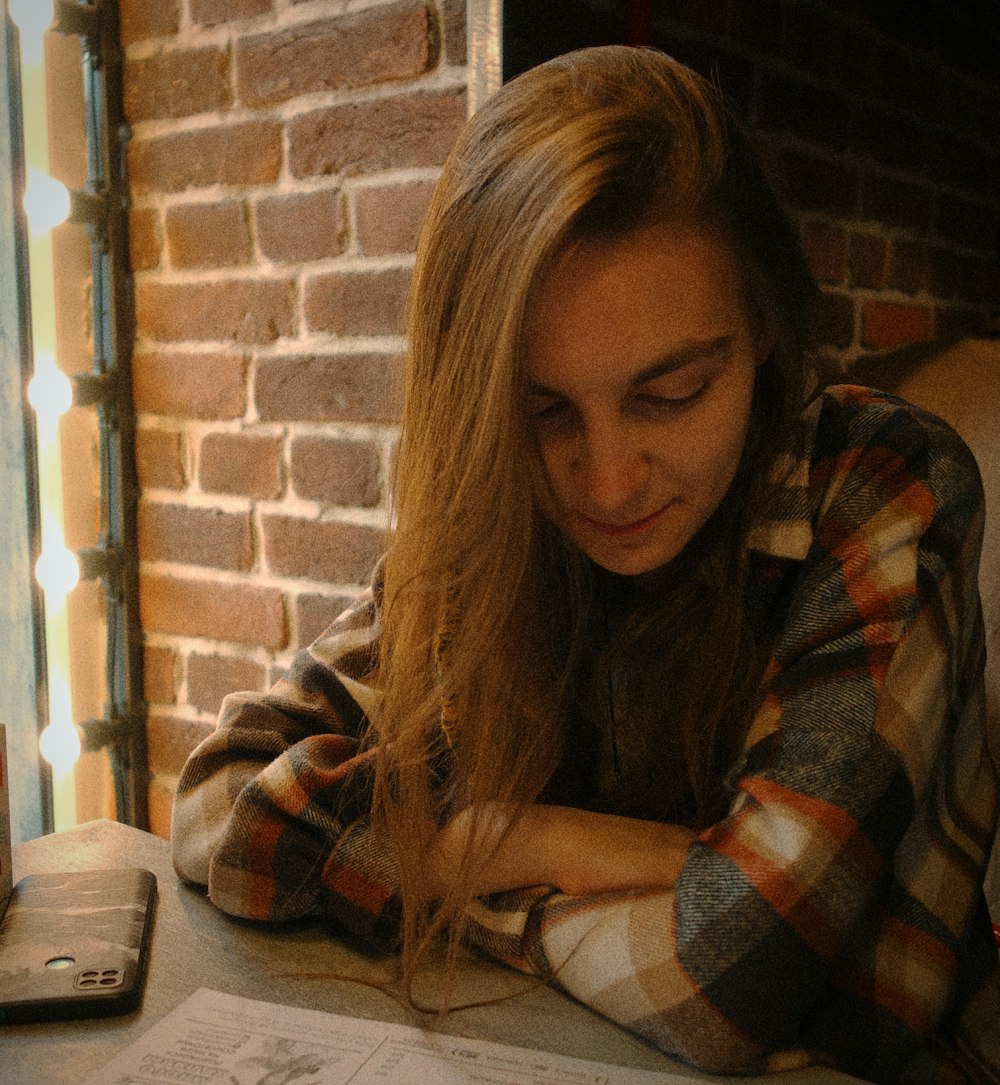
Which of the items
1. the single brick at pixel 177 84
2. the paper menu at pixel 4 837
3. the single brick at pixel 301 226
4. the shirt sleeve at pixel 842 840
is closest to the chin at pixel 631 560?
the shirt sleeve at pixel 842 840

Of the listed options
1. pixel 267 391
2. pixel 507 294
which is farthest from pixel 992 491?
pixel 267 391

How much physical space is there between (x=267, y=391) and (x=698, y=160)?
637mm

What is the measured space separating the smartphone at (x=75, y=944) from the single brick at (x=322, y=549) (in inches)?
17.0

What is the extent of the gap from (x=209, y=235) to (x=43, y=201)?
20cm

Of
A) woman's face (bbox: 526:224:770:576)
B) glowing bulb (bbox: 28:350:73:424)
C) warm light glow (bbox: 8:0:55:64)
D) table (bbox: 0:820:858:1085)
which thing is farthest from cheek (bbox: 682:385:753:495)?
warm light glow (bbox: 8:0:55:64)

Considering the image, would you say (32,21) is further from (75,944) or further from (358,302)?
(75,944)

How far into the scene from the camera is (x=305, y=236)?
1.18 m

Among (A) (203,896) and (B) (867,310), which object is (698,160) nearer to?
(A) (203,896)

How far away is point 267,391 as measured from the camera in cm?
124

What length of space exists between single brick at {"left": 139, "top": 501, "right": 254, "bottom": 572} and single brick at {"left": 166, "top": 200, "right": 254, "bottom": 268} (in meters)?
0.29

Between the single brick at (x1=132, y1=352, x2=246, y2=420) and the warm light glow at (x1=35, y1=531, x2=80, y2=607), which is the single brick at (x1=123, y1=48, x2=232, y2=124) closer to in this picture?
the single brick at (x1=132, y1=352, x2=246, y2=420)

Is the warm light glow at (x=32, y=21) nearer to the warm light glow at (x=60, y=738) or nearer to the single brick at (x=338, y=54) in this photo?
the single brick at (x=338, y=54)

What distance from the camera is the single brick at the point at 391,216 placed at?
1080mm

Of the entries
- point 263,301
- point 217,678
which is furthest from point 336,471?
point 217,678
